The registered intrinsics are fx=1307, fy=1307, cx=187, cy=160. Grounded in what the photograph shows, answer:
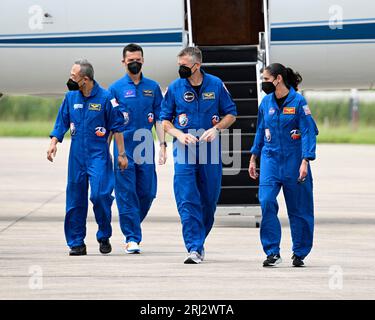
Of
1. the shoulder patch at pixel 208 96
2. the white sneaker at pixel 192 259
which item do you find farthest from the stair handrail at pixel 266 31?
the white sneaker at pixel 192 259

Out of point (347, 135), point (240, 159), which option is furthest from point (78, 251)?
point (347, 135)

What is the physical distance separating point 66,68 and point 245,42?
2845 mm

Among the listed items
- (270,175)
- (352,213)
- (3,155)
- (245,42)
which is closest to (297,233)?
(270,175)

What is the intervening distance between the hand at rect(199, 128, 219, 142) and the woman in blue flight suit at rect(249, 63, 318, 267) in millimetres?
526

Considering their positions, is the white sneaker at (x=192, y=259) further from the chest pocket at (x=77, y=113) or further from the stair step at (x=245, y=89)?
the stair step at (x=245, y=89)

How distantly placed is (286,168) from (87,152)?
2330 mm

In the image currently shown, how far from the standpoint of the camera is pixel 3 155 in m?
40.9

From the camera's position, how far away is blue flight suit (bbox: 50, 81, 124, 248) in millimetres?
14234

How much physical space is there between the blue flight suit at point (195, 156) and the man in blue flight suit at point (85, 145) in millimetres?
738

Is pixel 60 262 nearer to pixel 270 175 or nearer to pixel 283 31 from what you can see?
pixel 270 175

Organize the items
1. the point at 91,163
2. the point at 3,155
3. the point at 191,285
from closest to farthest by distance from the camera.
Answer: the point at 191,285
the point at 91,163
the point at 3,155

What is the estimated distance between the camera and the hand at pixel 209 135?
13.6m

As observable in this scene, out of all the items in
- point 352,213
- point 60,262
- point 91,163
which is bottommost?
point 352,213

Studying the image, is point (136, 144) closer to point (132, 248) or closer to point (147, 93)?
point (147, 93)
